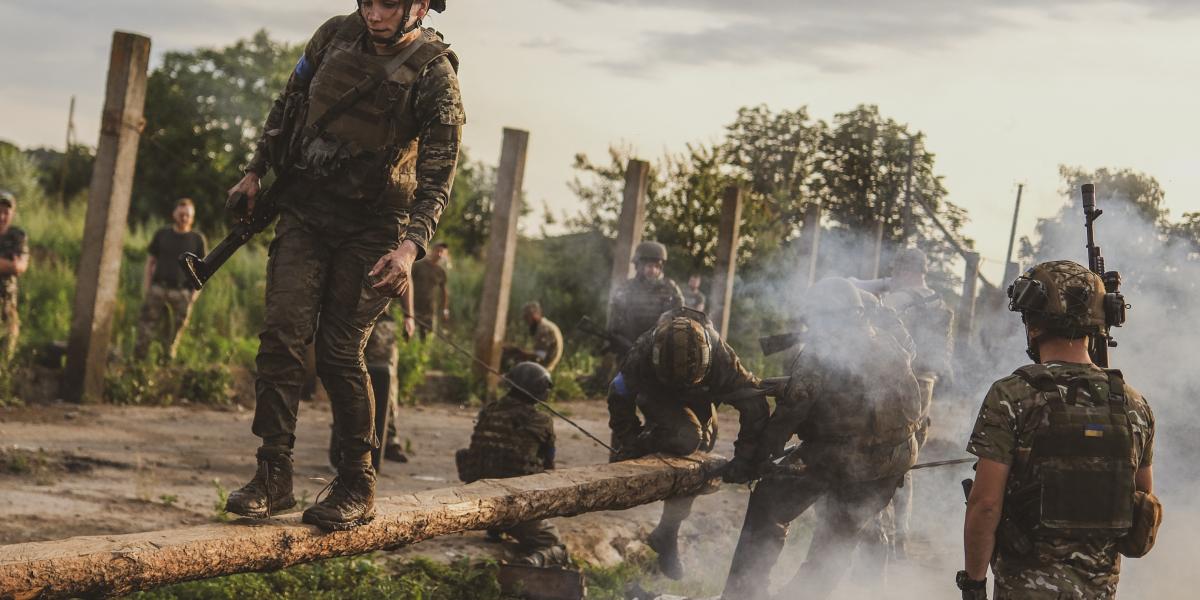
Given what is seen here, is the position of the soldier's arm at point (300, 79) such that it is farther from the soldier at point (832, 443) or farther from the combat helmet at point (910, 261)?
the combat helmet at point (910, 261)

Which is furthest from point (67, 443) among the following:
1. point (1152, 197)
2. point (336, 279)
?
point (1152, 197)

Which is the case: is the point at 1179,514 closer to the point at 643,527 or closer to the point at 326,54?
the point at 643,527

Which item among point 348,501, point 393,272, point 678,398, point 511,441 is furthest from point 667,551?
point 393,272

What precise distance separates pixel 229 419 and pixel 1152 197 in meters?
8.97

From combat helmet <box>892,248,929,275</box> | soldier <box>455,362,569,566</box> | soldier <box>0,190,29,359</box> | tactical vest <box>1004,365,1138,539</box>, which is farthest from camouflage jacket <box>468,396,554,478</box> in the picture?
soldier <box>0,190,29,359</box>

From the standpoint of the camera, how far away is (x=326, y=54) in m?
4.81

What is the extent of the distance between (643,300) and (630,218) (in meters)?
3.85

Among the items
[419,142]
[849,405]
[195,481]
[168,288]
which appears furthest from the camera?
[168,288]

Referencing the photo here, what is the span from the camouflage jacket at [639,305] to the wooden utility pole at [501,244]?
9.27 feet

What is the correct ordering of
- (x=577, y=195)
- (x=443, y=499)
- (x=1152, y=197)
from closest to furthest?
(x=443, y=499)
(x=1152, y=197)
(x=577, y=195)

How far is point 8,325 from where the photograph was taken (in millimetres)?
10891

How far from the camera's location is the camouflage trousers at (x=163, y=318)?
1229 centimetres

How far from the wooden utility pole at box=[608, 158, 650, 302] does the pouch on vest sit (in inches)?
389

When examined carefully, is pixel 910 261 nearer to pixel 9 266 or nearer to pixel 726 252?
pixel 726 252
